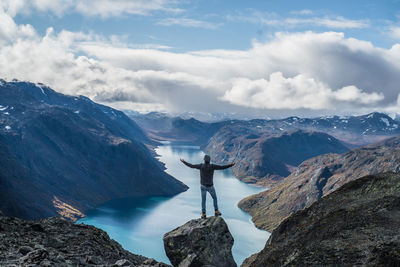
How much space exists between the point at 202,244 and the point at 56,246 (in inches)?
562

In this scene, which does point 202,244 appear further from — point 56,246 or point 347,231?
point 56,246

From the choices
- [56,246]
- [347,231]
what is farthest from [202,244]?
[56,246]

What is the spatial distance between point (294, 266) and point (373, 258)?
6085mm

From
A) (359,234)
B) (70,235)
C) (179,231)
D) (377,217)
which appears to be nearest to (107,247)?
(70,235)

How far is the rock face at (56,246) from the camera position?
2553 centimetres

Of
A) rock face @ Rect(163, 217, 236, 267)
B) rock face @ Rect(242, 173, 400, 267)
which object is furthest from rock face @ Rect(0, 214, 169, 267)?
rock face @ Rect(242, 173, 400, 267)

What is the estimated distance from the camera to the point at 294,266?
27828mm

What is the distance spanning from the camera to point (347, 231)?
3105 centimetres

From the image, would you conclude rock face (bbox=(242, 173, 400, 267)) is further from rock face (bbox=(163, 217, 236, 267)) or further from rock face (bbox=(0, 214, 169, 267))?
rock face (bbox=(0, 214, 169, 267))

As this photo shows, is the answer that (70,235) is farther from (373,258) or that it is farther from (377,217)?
(377,217)

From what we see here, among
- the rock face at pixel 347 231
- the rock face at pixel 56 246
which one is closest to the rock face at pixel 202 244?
the rock face at pixel 56 246

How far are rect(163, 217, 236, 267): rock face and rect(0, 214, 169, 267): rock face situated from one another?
Answer: 343 centimetres

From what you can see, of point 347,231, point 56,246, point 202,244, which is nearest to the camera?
point 347,231

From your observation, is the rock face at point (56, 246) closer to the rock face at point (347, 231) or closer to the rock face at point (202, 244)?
the rock face at point (202, 244)
